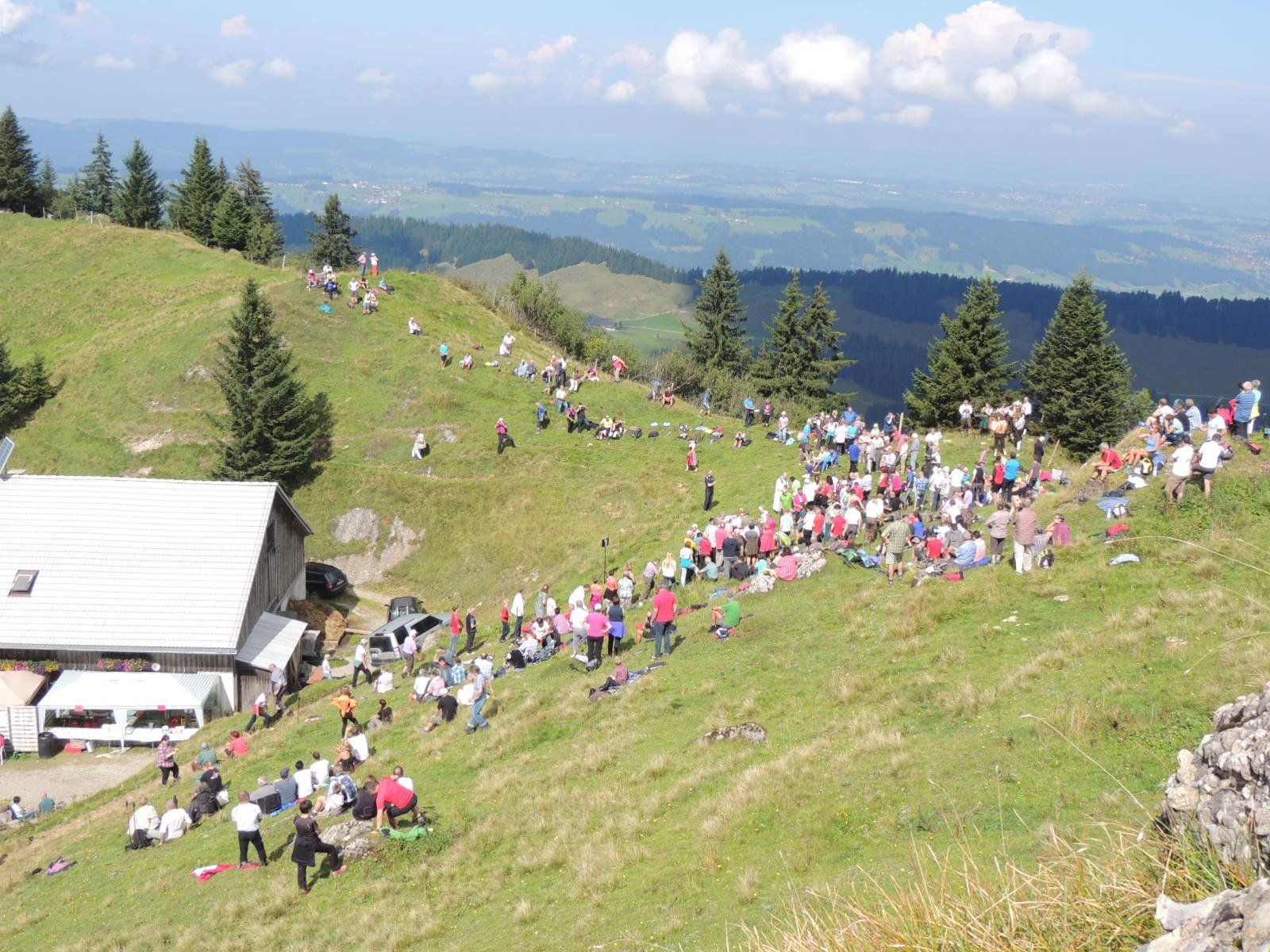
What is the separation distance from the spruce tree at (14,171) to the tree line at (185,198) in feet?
0.24

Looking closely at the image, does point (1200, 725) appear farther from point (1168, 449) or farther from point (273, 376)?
point (273, 376)

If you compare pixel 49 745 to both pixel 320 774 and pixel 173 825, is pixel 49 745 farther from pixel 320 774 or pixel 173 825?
pixel 320 774

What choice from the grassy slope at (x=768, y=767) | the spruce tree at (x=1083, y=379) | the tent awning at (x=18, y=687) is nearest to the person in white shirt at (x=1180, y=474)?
the grassy slope at (x=768, y=767)

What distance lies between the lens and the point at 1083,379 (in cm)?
5656

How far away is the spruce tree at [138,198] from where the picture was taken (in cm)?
9175

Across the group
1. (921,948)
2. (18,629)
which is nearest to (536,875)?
(921,948)

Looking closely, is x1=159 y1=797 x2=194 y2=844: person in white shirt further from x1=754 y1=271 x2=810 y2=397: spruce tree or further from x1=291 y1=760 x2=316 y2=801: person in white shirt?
x1=754 y1=271 x2=810 y2=397: spruce tree

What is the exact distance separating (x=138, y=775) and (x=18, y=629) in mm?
8676

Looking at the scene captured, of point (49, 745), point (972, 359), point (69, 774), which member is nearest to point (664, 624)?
→ point (69, 774)

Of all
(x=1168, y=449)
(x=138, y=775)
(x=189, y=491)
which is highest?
(x=1168, y=449)

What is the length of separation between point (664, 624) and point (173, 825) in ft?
40.2

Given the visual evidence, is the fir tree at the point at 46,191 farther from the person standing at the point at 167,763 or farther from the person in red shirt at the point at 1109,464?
the person in red shirt at the point at 1109,464

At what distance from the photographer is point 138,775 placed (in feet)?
88.2

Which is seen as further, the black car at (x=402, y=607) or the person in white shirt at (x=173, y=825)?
the black car at (x=402, y=607)
